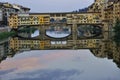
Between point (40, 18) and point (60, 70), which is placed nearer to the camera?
point (60, 70)

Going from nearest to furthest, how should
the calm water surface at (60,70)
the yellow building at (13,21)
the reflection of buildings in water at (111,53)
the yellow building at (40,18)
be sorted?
the calm water surface at (60,70), the reflection of buildings in water at (111,53), the yellow building at (13,21), the yellow building at (40,18)

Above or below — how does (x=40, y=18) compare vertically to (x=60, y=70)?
above

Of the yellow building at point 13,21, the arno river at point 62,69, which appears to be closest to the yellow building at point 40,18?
the yellow building at point 13,21

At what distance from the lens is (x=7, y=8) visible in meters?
52.7

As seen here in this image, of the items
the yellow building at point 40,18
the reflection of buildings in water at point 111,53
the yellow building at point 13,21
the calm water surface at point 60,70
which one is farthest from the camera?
the yellow building at point 40,18

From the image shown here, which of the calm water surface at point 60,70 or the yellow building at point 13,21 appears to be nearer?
the calm water surface at point 60,70

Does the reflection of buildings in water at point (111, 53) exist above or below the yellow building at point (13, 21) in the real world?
below

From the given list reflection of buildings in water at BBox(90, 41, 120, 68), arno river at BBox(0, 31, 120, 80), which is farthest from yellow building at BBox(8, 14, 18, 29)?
arno river at BBox(0, 31, 120, 80)

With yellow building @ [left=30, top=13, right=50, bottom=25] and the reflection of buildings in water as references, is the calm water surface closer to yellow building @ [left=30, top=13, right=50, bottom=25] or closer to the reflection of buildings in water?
the reflection of buildings in water

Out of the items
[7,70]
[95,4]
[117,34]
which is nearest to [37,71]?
[7,70]

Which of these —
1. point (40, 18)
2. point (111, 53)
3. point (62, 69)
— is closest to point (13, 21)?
point (40, 18)

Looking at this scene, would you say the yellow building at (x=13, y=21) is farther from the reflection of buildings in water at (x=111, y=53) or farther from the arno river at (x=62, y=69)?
the arno river at (x=62, y=69)

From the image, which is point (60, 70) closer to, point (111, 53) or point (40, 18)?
point (111, 53)

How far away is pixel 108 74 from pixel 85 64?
284 centimetres
